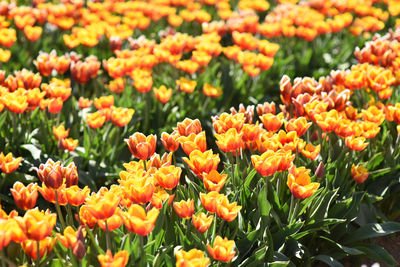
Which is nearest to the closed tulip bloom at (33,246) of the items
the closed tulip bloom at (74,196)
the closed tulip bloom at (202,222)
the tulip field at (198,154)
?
the tulip field at (198,154)

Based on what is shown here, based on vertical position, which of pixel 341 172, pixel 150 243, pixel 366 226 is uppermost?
pixel 150 243

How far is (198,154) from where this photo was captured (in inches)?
98.0

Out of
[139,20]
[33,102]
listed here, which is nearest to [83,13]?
[139,20]

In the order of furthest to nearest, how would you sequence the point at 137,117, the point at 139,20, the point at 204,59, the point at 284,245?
the point at 139,20 → the point at 204,59 → the point at 137,117 → the point at 284,245

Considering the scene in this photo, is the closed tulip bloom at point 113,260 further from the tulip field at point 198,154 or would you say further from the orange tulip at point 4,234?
the orange tulip at point 4,234

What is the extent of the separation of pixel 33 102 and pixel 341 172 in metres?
2.00

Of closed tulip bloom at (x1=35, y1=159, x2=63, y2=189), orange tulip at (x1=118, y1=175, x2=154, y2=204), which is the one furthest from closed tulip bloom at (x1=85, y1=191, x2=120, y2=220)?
closed tulip bloom at (x1=35, y1=159, x2=63, y2=189)

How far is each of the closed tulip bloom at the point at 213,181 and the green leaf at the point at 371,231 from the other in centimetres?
105

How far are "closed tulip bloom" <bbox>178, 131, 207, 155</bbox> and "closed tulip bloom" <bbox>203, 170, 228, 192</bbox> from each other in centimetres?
17

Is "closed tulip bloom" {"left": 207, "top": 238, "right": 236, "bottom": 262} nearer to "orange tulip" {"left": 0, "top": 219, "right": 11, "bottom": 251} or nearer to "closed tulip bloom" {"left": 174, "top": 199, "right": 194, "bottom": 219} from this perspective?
"closed tulip bloom" {"left": 174, "top": 199, "right": 194, "bottom": 219}

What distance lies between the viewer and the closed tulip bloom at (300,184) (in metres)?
2.43

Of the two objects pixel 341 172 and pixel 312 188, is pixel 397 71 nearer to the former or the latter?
pixel 341 172

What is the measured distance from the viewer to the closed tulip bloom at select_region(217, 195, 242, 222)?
223 centimetres

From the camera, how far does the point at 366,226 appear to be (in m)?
3.06
